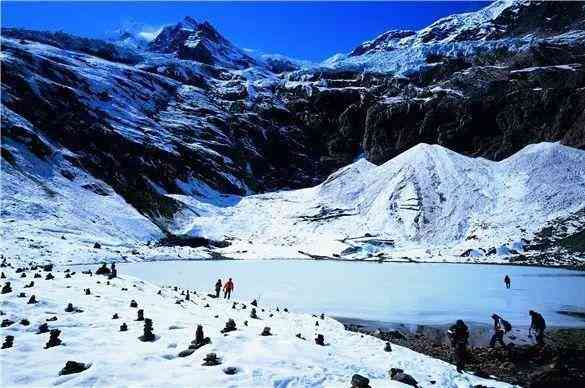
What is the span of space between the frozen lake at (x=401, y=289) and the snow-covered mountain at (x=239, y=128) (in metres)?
20.1

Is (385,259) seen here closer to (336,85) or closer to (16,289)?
(16,289)

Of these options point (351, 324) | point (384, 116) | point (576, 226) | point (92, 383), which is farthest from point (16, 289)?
point (384, 116)

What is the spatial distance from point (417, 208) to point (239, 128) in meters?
76.5

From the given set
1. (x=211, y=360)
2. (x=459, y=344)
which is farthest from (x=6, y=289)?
(x=459, y=344)

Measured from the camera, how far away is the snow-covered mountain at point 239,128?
83625 millimetres

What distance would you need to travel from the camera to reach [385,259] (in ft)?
224

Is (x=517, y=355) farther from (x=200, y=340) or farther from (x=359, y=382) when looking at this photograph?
(x=200, y=340)

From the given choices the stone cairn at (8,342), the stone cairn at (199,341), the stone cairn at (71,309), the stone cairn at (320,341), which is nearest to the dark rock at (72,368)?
the stone cairn at (8,342)

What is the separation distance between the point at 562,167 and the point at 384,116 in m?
56.6

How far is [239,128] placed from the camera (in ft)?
488

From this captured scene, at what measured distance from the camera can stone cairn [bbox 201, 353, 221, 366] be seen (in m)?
13.0

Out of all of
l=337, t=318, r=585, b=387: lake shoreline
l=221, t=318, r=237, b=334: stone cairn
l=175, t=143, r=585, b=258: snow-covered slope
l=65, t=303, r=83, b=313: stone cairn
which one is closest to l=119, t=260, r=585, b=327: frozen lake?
l=337, t=318, r=585, b=387: lake shoreline

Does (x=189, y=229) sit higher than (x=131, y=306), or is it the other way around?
(x=189, y=229)

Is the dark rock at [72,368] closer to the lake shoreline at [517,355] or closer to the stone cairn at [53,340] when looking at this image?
the stone cairn at [53,340]
